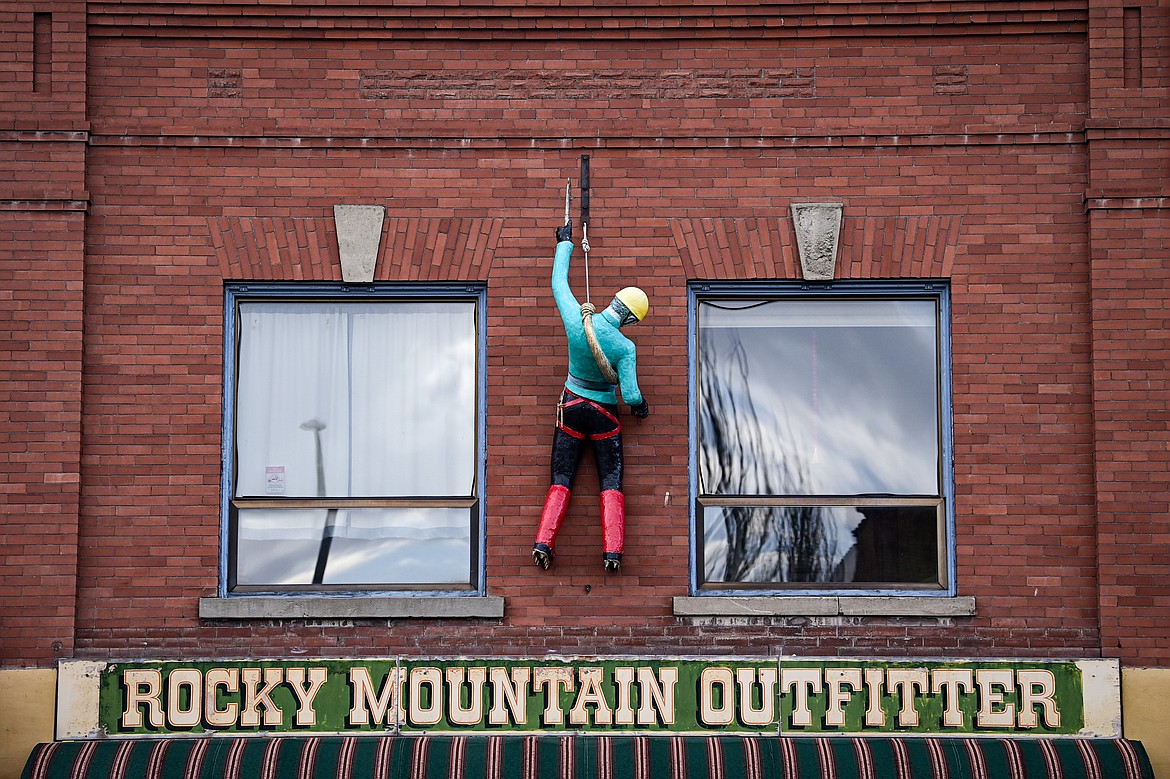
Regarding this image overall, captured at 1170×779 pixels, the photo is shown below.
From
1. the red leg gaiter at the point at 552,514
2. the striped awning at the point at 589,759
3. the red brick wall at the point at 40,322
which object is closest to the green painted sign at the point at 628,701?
the striped awning at the point at 589,759

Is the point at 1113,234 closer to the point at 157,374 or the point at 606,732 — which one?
the point at 606,732

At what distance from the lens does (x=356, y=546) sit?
342 inches

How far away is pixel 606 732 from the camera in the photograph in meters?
8.21

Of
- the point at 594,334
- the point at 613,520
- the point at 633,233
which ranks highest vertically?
the point at 633,233

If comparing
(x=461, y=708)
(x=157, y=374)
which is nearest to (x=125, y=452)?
(x=157, y=374)

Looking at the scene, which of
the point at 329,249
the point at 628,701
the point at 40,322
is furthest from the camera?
the point at 329,249

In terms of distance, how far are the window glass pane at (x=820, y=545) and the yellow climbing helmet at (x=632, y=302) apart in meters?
1.46

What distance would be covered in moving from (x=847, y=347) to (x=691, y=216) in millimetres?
1403

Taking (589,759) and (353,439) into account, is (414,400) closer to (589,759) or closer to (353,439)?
(353,439)

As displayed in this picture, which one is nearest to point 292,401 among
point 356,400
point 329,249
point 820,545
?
A: point 356,400

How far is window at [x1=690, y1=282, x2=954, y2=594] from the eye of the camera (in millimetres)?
8664

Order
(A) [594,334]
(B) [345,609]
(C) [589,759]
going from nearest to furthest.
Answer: (C) [589,759] → (A) [594,334] → (B) [345,609]

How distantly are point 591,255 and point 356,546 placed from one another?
252 cm

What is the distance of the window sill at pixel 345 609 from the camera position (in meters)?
8.38
